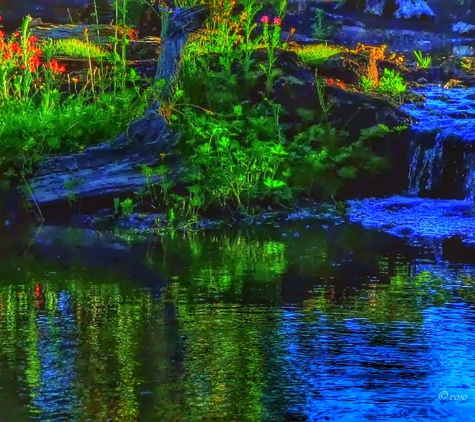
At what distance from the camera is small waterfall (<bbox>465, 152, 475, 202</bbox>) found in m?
12.5

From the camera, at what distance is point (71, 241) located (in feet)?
32.0

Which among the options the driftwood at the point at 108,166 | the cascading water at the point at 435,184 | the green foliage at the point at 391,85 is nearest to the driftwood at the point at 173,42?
the driftwood at the point at 108,166

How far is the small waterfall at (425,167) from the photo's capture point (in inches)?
508

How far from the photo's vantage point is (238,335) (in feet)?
19.7

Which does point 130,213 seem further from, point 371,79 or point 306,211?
point 371,79

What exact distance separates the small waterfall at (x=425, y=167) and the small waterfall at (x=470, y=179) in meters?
0.36

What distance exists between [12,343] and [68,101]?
7391 mm

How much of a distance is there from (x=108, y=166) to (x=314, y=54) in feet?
13.5

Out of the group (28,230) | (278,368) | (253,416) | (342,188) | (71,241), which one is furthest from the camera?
(342,188)

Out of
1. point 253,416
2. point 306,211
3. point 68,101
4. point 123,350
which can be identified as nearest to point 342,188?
point 306,211

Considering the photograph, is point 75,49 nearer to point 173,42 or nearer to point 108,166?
point 173,42

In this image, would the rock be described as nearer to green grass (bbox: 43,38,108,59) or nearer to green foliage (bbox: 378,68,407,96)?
green grass (bbox: 43,38,108,59)

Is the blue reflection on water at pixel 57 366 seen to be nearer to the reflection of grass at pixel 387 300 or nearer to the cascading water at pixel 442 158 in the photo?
the reflection of grass at pixel 387 300

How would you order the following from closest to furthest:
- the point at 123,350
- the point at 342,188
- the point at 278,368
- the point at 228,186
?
the point at 278,368
the point at 123,350
the point at 228,186
the point at 342,188
